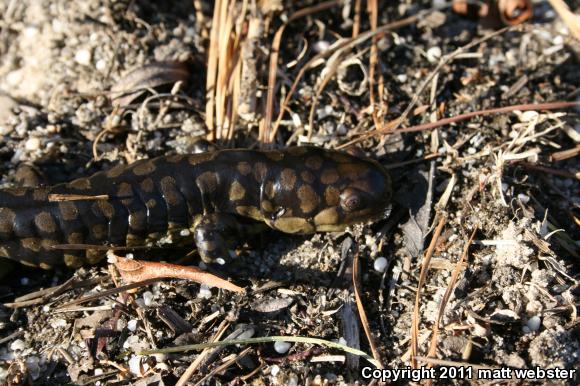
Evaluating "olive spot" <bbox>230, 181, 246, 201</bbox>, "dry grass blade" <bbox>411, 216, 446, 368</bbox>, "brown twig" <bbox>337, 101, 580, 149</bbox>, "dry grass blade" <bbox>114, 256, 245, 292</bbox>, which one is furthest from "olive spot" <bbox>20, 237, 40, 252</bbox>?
"dry grass blade" <bbox>411, 216, 446, 368</bbox>

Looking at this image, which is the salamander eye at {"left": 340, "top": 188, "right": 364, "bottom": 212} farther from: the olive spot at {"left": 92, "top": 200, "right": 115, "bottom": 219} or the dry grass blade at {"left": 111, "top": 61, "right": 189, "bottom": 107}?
the dry grass blade at {"left": 111, "top": 61, "right": 189, "bottom": 107}

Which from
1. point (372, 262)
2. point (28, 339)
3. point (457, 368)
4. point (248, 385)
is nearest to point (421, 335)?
point (457, 368)

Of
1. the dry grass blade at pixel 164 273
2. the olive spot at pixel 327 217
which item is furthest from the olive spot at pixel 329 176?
the dry grass blade at pixel 164 273

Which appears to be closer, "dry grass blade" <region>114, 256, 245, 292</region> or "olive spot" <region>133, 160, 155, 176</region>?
"dry grass blade" <region>114, 256, 245, 292</region>

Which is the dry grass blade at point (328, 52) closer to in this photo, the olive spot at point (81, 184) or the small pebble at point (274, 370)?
the olive spot at point (81, 184)

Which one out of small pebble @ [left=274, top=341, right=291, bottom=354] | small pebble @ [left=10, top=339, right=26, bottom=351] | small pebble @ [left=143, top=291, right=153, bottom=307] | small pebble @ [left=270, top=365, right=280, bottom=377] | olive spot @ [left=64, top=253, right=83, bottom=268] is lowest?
small pebble @ [left=10, top=339, right=26, bottom=351]

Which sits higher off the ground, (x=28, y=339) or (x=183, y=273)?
(x=183, y=273)

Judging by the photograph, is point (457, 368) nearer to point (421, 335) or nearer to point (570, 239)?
point (421, 335)
